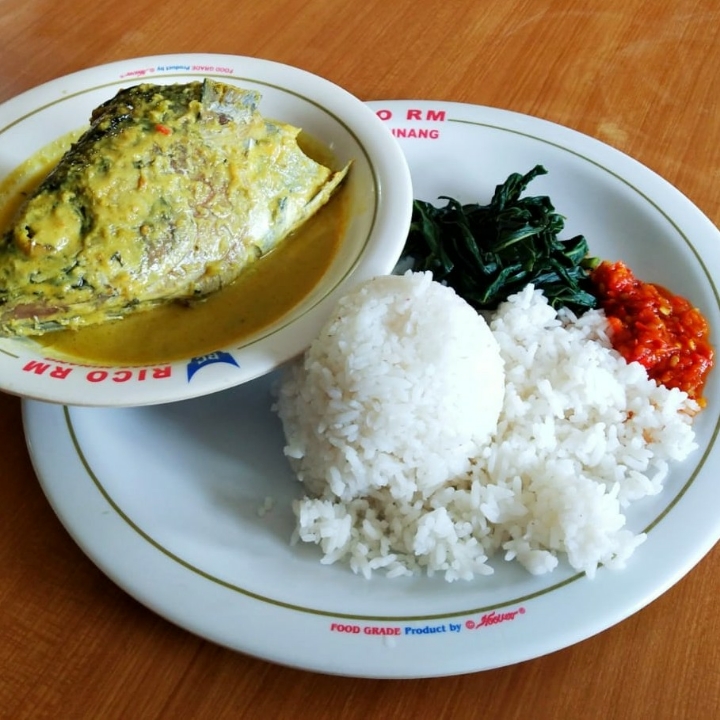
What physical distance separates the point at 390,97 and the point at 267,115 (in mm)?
690

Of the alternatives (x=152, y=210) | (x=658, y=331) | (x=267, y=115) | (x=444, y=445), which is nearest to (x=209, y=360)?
(x=152, y=210)

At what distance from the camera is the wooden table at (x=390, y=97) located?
1.50m

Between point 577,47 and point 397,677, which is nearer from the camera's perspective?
point 397,677

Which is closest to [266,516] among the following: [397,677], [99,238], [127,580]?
[127,580]

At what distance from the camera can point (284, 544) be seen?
1.73 m

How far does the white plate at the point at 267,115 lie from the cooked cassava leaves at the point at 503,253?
31 centimetres

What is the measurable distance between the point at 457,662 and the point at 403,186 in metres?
1.16

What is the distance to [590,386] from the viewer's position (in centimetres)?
190

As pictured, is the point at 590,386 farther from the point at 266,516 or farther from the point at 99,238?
the point at 99,238

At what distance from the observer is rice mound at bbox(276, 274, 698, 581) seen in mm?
1671

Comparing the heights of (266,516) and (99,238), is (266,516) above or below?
below

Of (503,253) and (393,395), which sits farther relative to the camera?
(503,253)

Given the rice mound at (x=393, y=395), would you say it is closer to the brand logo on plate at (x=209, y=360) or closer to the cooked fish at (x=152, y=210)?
the brand logo on plate at (x=209, y=360)

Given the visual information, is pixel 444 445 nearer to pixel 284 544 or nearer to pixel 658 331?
pixel 284 544
